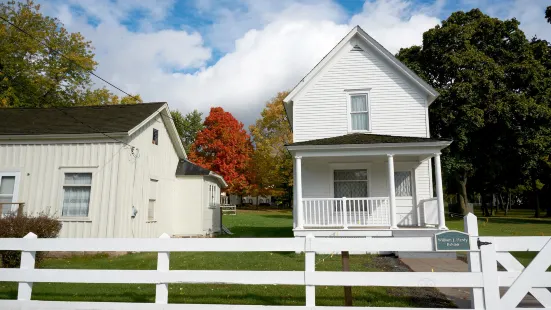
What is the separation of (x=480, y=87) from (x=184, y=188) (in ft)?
63.7

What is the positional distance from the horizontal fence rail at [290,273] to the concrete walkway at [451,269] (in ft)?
5.19

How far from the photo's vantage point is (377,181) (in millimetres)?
14445

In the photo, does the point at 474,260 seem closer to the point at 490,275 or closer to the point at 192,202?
the point at 490,275

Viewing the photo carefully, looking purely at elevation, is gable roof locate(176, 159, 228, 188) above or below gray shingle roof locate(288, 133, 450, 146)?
below

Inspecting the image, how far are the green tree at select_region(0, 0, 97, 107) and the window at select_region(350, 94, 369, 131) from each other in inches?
810

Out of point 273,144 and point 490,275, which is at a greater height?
point 273,144

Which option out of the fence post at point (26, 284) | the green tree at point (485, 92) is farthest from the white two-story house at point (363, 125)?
the green tree at point (485, 92)

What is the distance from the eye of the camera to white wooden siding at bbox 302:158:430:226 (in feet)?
46.6

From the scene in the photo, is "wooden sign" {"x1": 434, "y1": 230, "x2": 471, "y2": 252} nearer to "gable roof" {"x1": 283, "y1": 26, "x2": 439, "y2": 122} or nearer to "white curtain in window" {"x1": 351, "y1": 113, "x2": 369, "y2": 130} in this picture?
"white curtain in window" {"x1": 351, "y1": 113, "x2": 369, "y2": 130}

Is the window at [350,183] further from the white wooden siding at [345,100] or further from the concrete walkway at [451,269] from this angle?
the concrete walkway at [451,269]

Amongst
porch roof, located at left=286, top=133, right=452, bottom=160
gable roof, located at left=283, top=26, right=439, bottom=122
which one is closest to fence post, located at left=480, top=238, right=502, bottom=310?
porch roof, located at left=286, top=133, right=452, bottom=160

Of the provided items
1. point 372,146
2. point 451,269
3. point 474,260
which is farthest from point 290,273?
point 372,146

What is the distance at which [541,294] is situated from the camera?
171 inches

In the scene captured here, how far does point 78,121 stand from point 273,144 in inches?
1038
